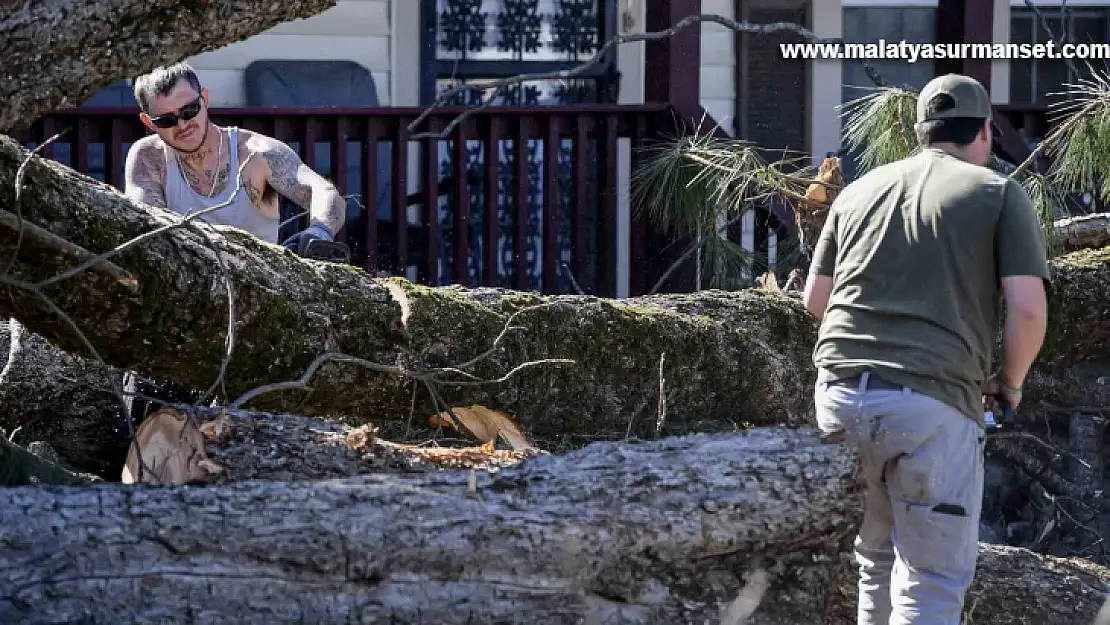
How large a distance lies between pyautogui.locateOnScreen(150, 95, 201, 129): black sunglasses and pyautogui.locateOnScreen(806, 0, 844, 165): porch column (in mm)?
5193

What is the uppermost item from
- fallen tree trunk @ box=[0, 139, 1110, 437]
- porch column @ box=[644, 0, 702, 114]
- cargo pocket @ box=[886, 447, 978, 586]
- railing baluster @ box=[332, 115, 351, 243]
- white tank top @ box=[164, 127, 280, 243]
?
porch column @ box=[644, 0, 702, 114]

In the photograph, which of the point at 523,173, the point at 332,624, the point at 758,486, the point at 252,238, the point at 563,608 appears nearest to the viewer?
the point at 332,624

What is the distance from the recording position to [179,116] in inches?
203

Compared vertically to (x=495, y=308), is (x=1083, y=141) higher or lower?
higher

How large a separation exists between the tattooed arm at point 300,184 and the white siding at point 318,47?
315 cm

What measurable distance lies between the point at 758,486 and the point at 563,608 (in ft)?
1.94

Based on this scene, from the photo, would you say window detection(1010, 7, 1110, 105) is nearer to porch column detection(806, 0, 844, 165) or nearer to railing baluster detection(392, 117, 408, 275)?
porch column detection(806, 0, 844, 165)

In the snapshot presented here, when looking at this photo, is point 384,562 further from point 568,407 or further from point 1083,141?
point 1083,141

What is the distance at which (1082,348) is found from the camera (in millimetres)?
6336

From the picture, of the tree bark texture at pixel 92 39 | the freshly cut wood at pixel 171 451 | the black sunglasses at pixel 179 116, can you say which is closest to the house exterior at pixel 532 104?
the black sunglasses at pixel 179 116

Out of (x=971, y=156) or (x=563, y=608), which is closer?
(x=563, y=608)

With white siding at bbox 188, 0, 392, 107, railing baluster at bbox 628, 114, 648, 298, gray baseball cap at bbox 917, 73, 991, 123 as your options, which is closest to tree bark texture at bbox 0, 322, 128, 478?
gray baseball cap at bbox 917, 73, 991, 123

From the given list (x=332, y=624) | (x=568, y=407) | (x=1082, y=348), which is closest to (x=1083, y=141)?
(x=1082, y=348)

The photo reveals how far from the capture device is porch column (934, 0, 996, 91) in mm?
8484
